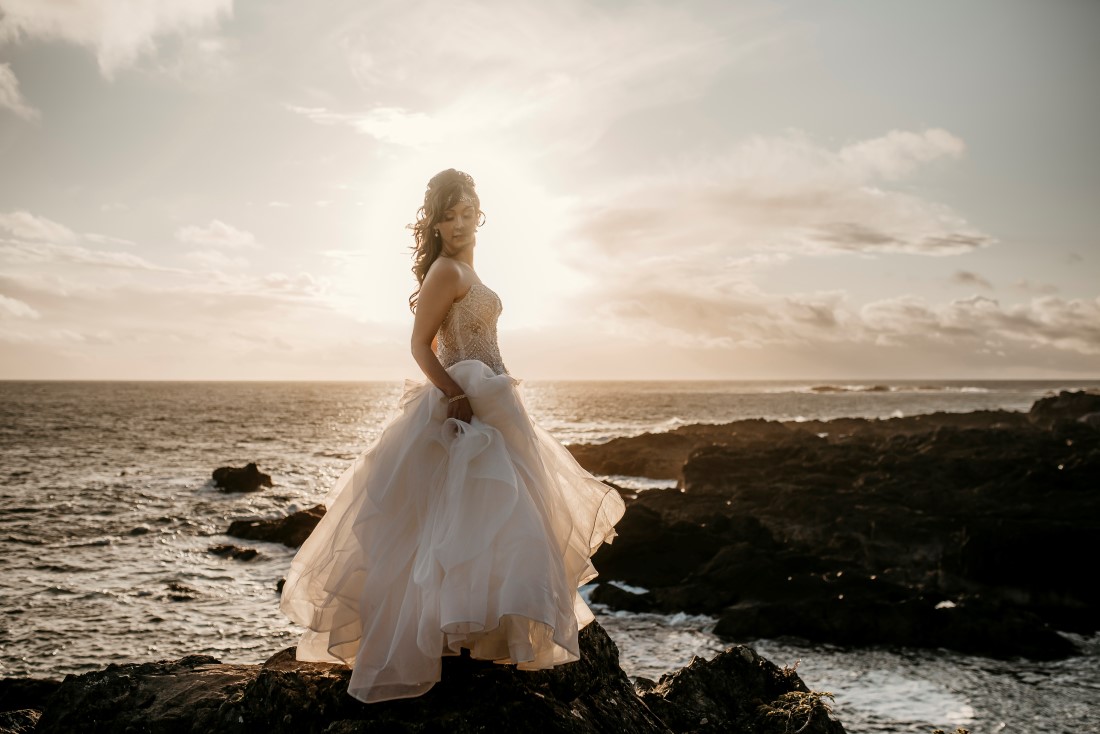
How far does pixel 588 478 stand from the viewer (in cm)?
421

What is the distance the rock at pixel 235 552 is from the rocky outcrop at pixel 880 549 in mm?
8312

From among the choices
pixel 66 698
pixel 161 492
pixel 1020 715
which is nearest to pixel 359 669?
pixel 66 698

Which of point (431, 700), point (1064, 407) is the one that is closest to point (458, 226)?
point (431, 700)

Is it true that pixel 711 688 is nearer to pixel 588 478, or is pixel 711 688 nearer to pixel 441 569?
pixel 588 478

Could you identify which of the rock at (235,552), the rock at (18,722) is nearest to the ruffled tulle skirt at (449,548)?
the rock at (18,722)

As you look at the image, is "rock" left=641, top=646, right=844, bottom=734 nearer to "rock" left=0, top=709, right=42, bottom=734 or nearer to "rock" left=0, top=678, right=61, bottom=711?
"rock" left=0, top=709, right=42, bottom=734

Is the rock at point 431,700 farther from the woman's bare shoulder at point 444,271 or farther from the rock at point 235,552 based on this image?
the rock at point 235,552

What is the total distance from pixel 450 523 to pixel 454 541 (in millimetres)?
128

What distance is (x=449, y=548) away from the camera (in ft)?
11.5

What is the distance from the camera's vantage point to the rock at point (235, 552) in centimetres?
1661

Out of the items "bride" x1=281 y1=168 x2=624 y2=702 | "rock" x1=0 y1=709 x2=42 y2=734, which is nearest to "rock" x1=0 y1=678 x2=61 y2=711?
"rock" x1=0 y1=709 x2=42 y2=734

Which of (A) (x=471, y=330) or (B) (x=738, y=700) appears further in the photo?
(B) (x=738, y=700)

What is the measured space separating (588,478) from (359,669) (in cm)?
158

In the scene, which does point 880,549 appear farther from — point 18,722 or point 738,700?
point 18,722
